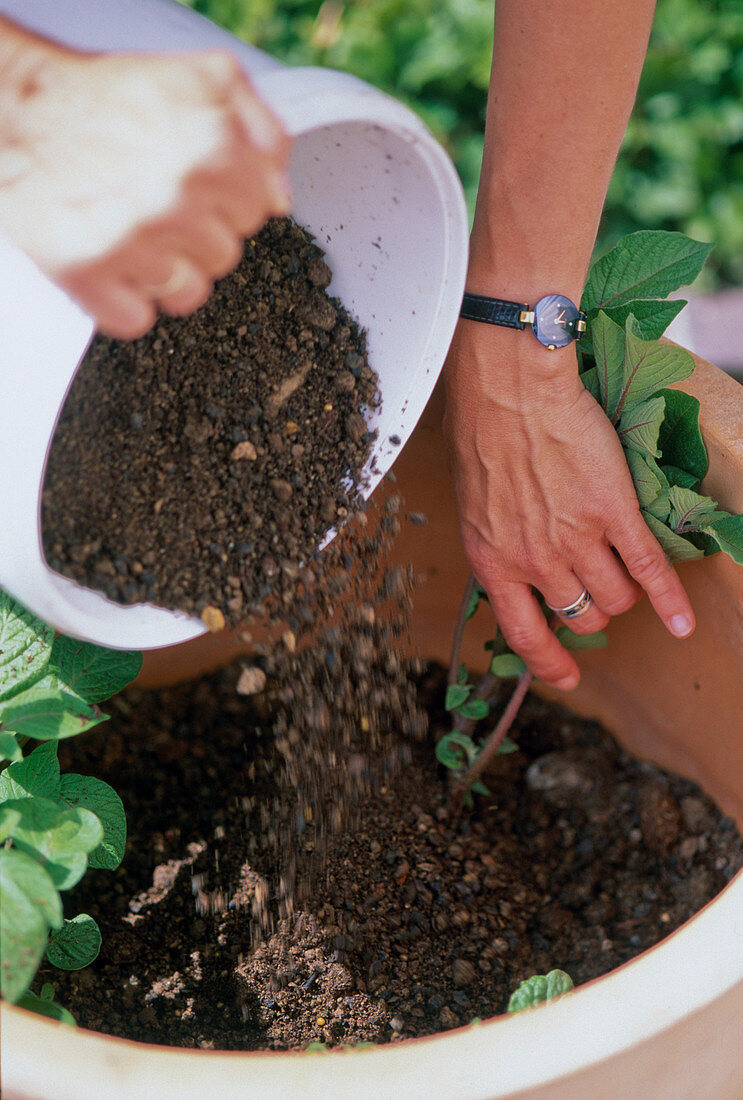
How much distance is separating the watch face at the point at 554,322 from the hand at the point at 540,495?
0.01 metres

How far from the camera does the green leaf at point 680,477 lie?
2.93ft

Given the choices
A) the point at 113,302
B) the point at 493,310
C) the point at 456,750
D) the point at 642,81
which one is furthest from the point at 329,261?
the point at 642,81

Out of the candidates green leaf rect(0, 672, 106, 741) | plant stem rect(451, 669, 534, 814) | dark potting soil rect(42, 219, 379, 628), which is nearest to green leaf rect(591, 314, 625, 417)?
dark potting soil rect(42, 219, 379, 628)

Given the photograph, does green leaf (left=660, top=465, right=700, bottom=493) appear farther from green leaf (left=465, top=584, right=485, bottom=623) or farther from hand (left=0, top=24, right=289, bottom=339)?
hand (left=0, top=24, right=289, bottom=339)

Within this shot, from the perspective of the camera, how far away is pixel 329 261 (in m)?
0.86

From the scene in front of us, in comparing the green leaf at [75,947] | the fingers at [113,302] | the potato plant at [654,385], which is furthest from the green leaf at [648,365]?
the green leaf at [75,947]

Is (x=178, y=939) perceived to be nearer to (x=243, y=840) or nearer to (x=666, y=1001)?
(x=243, y=840)

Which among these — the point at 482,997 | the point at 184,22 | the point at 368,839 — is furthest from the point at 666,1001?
the point at 184,22

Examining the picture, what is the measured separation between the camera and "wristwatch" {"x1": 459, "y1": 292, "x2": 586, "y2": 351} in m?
0.85

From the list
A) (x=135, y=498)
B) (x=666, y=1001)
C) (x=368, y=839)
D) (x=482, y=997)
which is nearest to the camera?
(x=666, y=1001)

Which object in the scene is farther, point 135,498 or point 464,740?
point 464,740

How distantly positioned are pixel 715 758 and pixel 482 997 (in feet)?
1.21

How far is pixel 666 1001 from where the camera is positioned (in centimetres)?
56

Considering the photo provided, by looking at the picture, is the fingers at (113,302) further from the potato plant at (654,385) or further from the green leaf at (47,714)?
the potato plant at (654,385)
